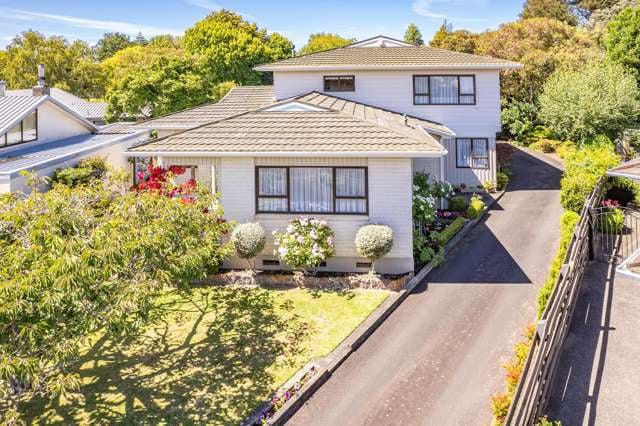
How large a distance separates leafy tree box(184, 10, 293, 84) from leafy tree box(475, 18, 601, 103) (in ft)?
112

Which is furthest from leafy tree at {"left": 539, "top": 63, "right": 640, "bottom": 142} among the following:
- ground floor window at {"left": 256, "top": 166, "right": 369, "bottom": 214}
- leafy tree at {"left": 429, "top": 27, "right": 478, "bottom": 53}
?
ground floor window at {"left": 256, "top": 166, "right": 369, "bottom": 214}

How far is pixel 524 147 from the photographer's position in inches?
1628

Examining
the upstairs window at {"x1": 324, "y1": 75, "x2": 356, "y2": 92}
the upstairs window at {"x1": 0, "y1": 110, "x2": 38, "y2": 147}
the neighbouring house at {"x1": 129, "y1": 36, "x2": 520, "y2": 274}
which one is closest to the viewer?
the neighbouring house at {"x1": 129, "y1": 36, "x2": 520, "y2": 274}

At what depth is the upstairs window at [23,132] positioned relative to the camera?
2519 cm

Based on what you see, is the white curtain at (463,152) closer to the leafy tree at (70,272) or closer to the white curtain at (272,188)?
the white curtain at (272,188)

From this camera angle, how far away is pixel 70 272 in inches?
277

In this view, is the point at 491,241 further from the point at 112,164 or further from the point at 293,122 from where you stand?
the point at 112,164

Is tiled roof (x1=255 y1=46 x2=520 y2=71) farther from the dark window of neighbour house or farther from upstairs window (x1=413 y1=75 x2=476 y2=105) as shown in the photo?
the dark window of neighbour house

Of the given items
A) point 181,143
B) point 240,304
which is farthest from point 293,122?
point 240,304

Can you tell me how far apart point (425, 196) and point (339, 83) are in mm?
12021

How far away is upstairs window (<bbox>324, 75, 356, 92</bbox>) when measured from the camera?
27.9 m

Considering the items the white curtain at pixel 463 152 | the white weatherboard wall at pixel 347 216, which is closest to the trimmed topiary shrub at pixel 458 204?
the white curtain at pixel 463 152

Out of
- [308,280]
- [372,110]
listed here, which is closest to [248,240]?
[308,280]

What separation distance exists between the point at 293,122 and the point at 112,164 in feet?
52.4
